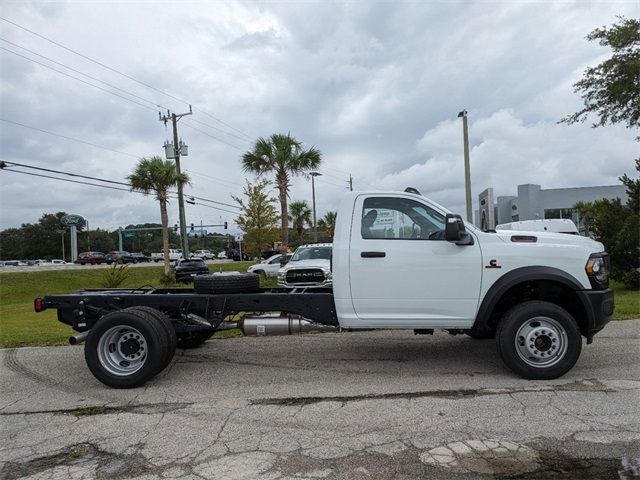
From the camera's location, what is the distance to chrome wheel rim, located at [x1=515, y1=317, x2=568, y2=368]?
5.41 meters

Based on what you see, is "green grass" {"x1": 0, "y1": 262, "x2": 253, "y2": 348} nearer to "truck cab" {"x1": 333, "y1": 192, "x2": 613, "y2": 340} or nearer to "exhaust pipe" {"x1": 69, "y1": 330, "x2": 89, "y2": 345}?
"exhaust pipe" {"x1": 69, "y1": 330, "x2": 89, "y2": 345}

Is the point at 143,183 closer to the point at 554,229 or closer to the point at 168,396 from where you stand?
the point at 554,229

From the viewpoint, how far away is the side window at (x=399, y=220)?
223 inches

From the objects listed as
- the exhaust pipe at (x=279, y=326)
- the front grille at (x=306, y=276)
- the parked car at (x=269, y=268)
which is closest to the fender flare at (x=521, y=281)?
the exhaust pipe at (x=279, y=326)

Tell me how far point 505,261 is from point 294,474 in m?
3.31

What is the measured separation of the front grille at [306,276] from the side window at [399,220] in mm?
5415

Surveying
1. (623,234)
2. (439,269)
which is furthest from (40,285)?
(439,269)

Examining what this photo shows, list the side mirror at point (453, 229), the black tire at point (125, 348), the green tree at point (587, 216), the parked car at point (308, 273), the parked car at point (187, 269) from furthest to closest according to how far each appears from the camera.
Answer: the parked car at point (187, 269) → the green tree at point (587, 216) → the parked car at point (308, 273) → the black tire at point (125, 348) → the side mirror at point (453, 229)

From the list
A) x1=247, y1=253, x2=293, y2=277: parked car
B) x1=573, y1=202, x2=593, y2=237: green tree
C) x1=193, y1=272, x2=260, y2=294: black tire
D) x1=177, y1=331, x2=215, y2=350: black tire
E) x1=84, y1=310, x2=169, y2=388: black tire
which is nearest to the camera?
x1=84, y1=310, x2=169, y2=388: black tire

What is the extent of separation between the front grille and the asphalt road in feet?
13.9

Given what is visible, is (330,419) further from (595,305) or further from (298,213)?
(298,213)

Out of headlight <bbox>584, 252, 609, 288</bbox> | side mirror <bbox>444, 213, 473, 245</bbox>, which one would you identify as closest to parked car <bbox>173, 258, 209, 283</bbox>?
side mirror <bbox>444, 213, 473, 245</bbox>

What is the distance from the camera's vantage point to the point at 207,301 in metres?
6.10

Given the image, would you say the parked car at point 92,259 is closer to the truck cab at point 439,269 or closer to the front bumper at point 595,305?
the truck cab at point 439,269
